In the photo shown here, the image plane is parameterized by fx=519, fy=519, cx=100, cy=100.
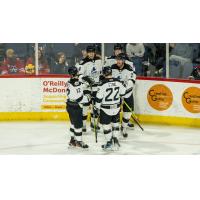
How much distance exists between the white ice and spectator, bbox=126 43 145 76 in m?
1.09

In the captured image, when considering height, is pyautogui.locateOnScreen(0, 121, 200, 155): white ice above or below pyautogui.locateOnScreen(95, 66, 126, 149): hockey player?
below

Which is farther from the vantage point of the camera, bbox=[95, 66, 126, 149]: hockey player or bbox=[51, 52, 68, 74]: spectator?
bbox=[51, 52, 68, 74]: spectator

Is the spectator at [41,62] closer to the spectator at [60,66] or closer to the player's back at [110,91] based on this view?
the spectator at [60,66]

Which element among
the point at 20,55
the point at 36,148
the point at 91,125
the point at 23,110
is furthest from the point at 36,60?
the point at 36,148

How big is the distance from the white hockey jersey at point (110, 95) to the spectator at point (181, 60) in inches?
91.3

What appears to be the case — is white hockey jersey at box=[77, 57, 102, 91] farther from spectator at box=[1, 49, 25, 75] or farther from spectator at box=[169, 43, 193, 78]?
spectator at box=[1, 49, 25, 75]

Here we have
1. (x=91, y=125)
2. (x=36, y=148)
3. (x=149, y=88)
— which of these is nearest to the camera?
(x=36, y=148)

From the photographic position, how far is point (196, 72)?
8.95m

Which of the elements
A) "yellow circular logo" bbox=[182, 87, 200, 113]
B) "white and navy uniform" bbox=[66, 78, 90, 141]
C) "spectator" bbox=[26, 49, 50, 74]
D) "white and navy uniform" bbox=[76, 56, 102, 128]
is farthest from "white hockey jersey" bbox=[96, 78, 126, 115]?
"spectator" bbox=[26, 49, 50, 74]

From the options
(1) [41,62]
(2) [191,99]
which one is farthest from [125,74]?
(1) [41,62]

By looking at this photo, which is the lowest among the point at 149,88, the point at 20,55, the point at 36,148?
the point at 36,148

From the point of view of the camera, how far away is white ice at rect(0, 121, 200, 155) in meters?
7.55

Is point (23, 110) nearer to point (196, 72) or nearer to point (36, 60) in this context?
point (36, 60)

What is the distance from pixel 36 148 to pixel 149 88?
265cm
